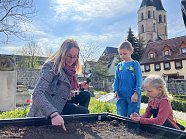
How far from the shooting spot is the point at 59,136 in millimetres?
1464

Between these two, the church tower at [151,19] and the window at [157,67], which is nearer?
the window at [157,67]

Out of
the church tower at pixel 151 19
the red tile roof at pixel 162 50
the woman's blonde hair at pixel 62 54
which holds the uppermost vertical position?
the church tower at pixel 151 19

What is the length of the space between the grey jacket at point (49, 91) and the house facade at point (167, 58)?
88.3ft

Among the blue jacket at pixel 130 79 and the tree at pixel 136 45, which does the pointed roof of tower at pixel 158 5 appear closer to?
the tree at pixel 136 45

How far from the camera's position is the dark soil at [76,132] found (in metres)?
1.46

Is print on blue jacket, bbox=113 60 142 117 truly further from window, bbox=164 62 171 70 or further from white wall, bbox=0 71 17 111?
window, bbox=164 62 171 70

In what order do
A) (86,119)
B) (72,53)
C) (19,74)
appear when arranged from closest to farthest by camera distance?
(86,119), (72,53), (19,74)

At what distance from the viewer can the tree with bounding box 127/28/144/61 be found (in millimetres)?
35281

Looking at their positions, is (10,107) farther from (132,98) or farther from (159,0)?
(159,0)

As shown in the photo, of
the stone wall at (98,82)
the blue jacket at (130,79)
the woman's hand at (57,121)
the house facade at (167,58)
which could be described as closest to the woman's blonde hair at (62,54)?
the woman's hand at (57,121)

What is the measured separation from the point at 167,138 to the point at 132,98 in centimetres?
224

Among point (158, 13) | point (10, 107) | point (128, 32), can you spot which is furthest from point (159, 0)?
point (10, 107)

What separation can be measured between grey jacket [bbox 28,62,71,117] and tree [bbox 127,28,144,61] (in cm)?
3360

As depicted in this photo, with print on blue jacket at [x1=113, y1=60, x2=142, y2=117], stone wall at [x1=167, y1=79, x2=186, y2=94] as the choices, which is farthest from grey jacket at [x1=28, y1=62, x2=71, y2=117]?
stone wall at [x1=167, y1=79, x2=186, y2=94]
